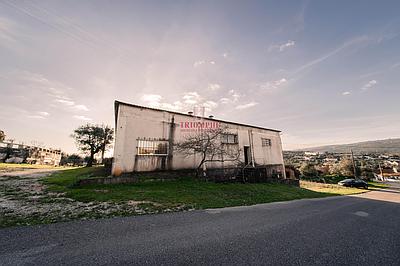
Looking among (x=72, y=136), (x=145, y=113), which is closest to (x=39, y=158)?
(x=72, y=136)

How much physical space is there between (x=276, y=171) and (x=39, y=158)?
6940cm

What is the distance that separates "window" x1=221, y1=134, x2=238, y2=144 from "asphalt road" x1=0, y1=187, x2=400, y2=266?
11.1m

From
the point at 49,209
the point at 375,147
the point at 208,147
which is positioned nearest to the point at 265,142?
the point at 208,147

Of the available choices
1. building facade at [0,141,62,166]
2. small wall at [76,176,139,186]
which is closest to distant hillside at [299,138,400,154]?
small wall at [76,176,139,186]

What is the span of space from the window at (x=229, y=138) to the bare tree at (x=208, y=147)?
1.03 ft

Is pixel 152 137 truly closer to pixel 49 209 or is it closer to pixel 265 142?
pixel 49 209

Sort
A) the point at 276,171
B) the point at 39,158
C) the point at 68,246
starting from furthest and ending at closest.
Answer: the point at 39,158 → the point at 276,171 → the point at 68,246

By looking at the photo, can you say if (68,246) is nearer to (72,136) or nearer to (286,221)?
(286,221)

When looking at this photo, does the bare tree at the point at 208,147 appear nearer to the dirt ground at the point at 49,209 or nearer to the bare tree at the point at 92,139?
the dirt ground at the point at 49,209

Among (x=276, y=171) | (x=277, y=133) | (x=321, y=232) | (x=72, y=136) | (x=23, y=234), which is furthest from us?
(x=72, y=136)

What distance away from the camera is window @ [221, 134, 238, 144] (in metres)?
15.8

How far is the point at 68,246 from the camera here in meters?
2.98

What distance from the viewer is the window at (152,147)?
11.4 metres

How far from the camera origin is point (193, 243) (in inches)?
127
